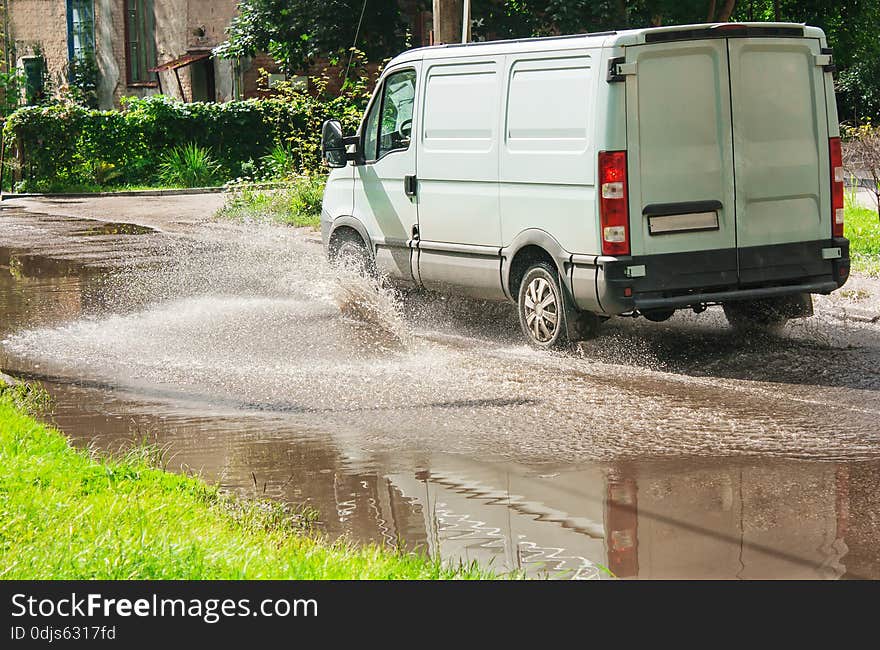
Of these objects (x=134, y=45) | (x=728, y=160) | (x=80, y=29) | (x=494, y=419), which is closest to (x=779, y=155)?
(x=728, y=160)

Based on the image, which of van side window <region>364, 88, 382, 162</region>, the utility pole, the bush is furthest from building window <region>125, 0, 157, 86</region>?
van side window <region>364, 88, 382, 162</region>

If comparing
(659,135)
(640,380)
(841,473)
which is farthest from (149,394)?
(841,473)

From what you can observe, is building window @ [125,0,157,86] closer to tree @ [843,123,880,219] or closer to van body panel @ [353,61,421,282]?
tree @ [843,123,880,219]

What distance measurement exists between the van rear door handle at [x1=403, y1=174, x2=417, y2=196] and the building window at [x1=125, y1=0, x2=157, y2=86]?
31.0 m

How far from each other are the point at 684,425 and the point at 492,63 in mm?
3944

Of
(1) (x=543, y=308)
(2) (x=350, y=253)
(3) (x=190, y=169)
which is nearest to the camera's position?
(1) (x=543, y=308)

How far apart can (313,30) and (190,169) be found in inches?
156

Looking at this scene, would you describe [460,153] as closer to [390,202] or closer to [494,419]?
[390,202]

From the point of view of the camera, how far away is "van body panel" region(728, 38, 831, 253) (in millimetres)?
9820

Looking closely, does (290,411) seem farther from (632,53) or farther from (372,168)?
(372,168)

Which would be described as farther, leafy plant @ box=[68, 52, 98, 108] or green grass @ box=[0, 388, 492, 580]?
leafy plant @ box=[68, 52, 98, 108]

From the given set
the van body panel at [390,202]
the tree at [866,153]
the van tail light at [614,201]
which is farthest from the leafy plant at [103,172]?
the van tail light at [614,201]

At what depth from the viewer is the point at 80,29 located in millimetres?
42562

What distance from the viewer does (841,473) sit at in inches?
264
